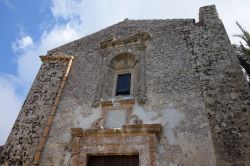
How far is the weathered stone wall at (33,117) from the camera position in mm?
6223

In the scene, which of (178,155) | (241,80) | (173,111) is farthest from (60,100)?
(241,80)

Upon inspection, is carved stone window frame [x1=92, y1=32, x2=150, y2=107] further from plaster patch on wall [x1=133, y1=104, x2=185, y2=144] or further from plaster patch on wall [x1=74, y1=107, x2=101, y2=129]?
plaster patch on wall [x1=133, y1=104, x2=185, y2=144]

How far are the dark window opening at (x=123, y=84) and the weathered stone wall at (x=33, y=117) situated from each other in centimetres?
181

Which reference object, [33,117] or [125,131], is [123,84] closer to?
[125,131]

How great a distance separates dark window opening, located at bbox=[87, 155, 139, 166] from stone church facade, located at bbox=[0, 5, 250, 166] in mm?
24

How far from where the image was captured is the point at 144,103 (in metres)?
6.22

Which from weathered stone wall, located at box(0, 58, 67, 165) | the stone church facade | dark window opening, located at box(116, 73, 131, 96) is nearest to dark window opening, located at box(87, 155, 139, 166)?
the stone church facade

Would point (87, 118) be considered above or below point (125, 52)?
below

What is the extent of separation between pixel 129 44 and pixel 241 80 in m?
3.46

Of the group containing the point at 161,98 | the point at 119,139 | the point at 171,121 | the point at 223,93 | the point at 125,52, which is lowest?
the point at 119,139

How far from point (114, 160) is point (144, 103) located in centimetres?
153

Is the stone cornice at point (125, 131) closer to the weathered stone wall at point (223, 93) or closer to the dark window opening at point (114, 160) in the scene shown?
the dark window opening at point (114, 160)

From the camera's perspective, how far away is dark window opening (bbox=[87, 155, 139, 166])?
18.1 feet

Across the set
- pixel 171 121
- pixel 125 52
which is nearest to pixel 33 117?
pixel 125 52
